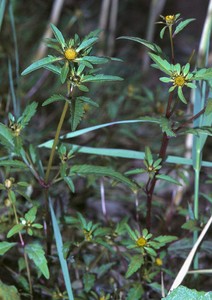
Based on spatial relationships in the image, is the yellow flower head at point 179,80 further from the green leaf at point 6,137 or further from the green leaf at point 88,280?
the green leaf at point 88,280

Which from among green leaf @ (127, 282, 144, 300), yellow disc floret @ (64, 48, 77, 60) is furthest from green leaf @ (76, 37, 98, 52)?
green leaf @ (127, 282, 144, 300)

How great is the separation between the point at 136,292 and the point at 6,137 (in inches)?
15.1

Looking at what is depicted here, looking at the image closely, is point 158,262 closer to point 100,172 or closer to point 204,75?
point 100,172

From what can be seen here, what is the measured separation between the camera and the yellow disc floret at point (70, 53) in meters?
0.86

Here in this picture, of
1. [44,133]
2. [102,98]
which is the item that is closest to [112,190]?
[44,133]

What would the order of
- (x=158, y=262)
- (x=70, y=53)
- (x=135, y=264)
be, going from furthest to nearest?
1. (x=158, y=262)
2. (x=135, y=264)
3. (x=70, y=53)

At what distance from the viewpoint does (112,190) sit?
1.64 meters

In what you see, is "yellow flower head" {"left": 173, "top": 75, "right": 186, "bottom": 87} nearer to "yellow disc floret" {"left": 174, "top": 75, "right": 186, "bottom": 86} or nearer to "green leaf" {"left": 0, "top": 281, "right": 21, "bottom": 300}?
"yellow disc floret" {"left": 174, "top": 75, "right": 186, "bottom": 86}

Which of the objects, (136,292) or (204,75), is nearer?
(204,75)

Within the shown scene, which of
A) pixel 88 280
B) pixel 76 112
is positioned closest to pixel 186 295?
pixel 88 280

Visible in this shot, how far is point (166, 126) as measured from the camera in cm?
91

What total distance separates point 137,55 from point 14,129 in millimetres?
1697

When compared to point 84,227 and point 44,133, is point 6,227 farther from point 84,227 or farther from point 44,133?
point 44,133

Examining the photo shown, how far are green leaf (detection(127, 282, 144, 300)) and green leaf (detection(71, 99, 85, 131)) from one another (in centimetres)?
36
